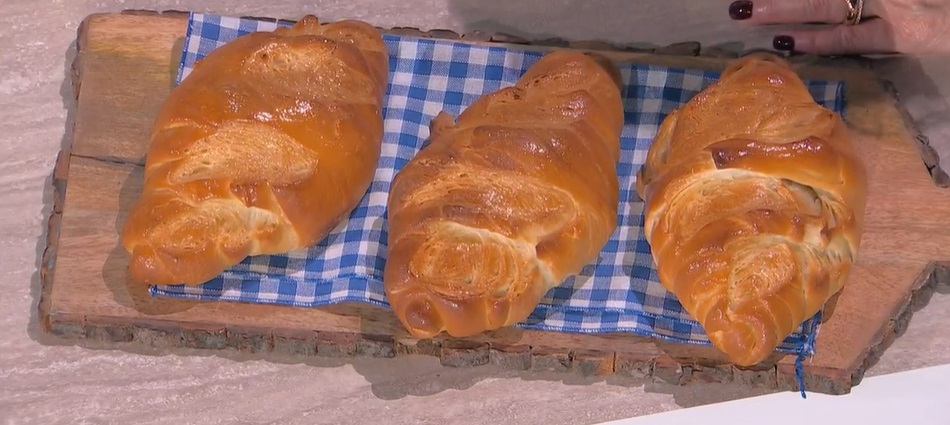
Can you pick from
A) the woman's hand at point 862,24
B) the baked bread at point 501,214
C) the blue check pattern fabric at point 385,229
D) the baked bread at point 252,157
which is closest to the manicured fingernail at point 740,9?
the woman's hand at point 862,24

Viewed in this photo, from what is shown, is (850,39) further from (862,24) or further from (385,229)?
(385,229)

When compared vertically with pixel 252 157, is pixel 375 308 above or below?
below

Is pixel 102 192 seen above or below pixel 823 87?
below

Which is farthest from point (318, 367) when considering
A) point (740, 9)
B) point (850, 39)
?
point (850, 39)

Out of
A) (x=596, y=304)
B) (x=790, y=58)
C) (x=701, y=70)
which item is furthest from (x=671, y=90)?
(x=596, y=304)

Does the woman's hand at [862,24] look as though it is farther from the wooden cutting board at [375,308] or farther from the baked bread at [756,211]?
the baked bread at [756,211]

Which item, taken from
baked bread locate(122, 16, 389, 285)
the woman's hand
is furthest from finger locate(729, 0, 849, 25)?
baked bread locate(122, 16, 389, 285)

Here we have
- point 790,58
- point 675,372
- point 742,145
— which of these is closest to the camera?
point 742,145

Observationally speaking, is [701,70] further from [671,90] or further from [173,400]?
[173,400]
